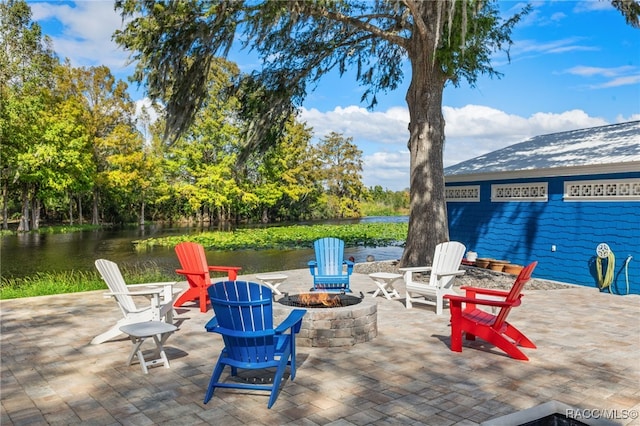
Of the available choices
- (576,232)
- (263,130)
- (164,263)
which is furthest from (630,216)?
(164,263)

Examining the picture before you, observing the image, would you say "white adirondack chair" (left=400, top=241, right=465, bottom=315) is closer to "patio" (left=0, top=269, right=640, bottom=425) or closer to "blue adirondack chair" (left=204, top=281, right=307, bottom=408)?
"patio" (left=0, top=269, right=640, bottom=425)

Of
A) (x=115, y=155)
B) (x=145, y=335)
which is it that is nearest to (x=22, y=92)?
(x=115, y=155)

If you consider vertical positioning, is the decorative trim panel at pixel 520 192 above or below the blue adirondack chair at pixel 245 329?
above

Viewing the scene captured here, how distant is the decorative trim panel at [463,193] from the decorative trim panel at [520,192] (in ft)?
1.61

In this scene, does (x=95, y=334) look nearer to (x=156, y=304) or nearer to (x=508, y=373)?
(x=156, y=304)

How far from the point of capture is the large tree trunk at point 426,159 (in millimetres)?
9422

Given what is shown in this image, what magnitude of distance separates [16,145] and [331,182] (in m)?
25.4

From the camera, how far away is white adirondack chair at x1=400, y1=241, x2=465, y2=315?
19.9 feet


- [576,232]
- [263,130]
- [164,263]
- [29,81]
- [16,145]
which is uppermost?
[29,81]

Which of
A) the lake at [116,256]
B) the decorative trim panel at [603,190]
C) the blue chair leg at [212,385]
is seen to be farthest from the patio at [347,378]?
the lake at [116,256]

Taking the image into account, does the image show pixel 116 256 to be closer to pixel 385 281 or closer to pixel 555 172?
pixel 385 281

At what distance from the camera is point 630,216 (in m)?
7.71

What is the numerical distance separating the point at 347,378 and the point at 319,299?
1.36m

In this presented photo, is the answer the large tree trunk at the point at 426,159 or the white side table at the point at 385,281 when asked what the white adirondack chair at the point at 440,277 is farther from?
the large tree trunk at the point at 426,159
